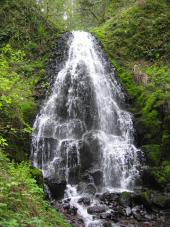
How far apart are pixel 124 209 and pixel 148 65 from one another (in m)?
10.4

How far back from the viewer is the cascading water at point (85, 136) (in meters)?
12.2

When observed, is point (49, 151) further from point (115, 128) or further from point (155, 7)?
point (155, 7)

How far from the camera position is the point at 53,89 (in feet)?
54.3

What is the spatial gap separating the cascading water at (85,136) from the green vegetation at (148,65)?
2.39ft


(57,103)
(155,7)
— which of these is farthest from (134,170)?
(155,7)

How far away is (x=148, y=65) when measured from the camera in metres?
18.7

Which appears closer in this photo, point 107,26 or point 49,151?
point 49,151

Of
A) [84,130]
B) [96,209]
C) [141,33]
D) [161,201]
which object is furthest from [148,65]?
[96,209]

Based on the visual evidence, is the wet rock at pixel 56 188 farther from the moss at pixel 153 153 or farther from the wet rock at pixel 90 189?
the moss at pixel 153 153

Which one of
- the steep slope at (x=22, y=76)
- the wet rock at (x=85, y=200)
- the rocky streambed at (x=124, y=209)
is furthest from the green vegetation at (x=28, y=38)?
the rocky streambed at (x=124, y=209)

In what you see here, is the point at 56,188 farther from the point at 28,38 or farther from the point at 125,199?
the point at 28,38

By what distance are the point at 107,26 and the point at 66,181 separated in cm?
1516

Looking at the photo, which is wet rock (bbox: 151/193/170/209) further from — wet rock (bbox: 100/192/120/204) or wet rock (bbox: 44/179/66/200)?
wet rock (bbox: 44/179/66/200)

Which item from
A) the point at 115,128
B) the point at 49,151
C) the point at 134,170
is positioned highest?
the point at 115,128
